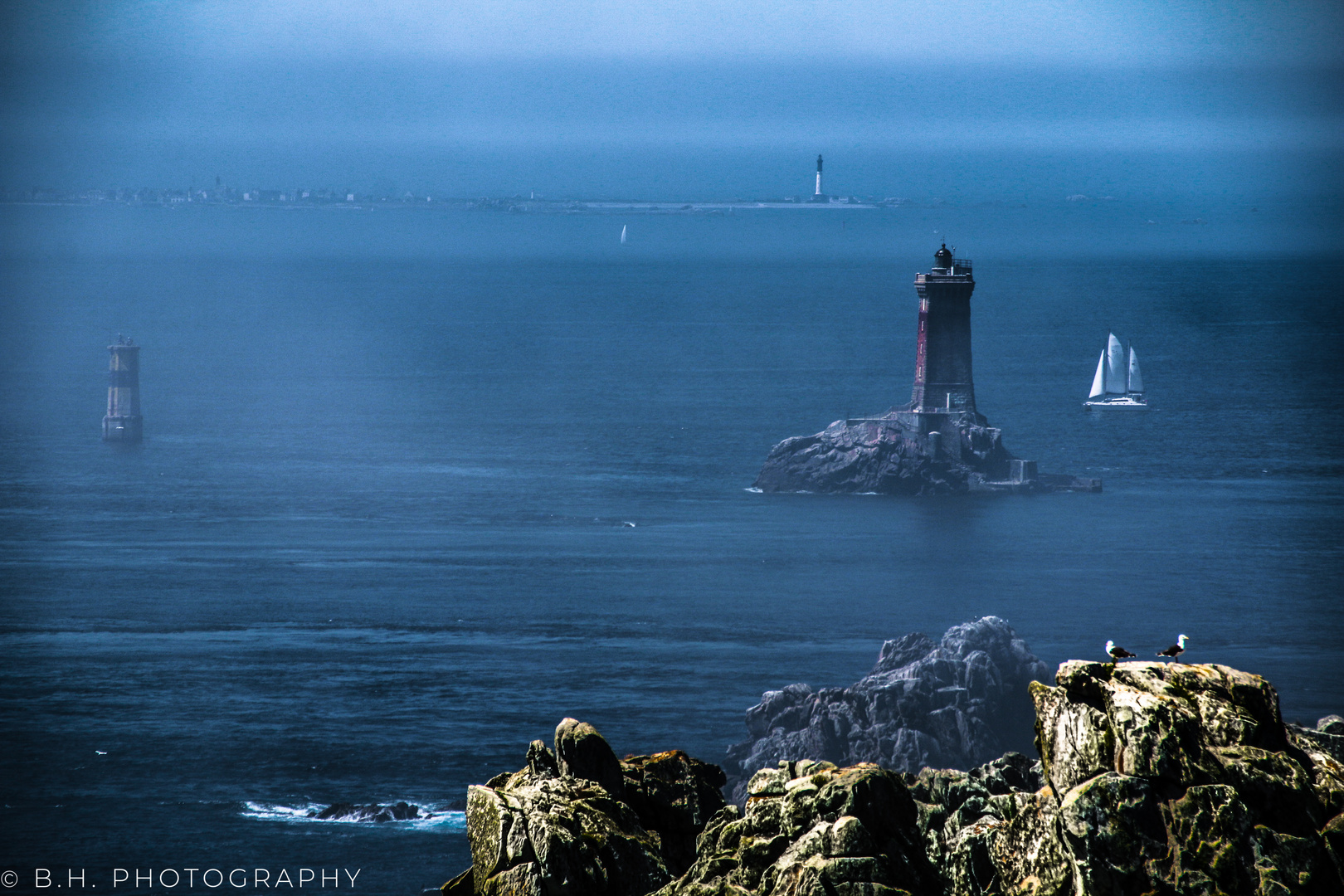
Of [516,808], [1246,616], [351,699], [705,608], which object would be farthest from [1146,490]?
[516,808]

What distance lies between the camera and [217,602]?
132000 millimetres

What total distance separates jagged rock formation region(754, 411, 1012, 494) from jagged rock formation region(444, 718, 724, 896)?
143 meters

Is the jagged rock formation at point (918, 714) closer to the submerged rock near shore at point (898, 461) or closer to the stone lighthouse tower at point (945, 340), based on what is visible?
the stone lighthouse tower at point (945, 340)

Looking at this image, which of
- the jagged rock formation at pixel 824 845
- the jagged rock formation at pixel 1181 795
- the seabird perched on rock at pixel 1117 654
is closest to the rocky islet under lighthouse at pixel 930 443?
the jagged rock formation at pixel 824 845

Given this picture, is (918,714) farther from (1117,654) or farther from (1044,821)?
(1117,654)

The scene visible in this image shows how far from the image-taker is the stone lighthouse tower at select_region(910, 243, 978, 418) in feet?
519

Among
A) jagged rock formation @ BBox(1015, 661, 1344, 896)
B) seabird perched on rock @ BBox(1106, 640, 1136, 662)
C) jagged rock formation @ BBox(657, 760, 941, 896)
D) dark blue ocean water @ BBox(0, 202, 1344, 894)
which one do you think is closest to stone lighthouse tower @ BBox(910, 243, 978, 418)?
dark blue ocean water @ BBox(0, 202, 1344, 894)

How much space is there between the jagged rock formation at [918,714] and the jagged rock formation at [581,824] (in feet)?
154

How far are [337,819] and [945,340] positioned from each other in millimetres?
100305

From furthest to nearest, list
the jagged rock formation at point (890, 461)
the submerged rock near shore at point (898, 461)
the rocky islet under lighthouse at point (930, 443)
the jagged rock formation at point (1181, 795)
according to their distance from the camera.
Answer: the jagged rock formation at point (890, 461) → the submerged rock near shore at point (898, 461) → the rocky islet under lighthouse at point (930, 443) → the jagged rock formation at point (1181, 795)

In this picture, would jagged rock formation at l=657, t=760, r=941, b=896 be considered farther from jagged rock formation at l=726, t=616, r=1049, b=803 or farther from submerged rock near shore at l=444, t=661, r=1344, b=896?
jagged rock formation at l=726, t=616, r=1049, b=803

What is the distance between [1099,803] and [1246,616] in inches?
4513

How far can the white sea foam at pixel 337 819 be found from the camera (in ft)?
243

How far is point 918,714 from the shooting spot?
78.1 m
